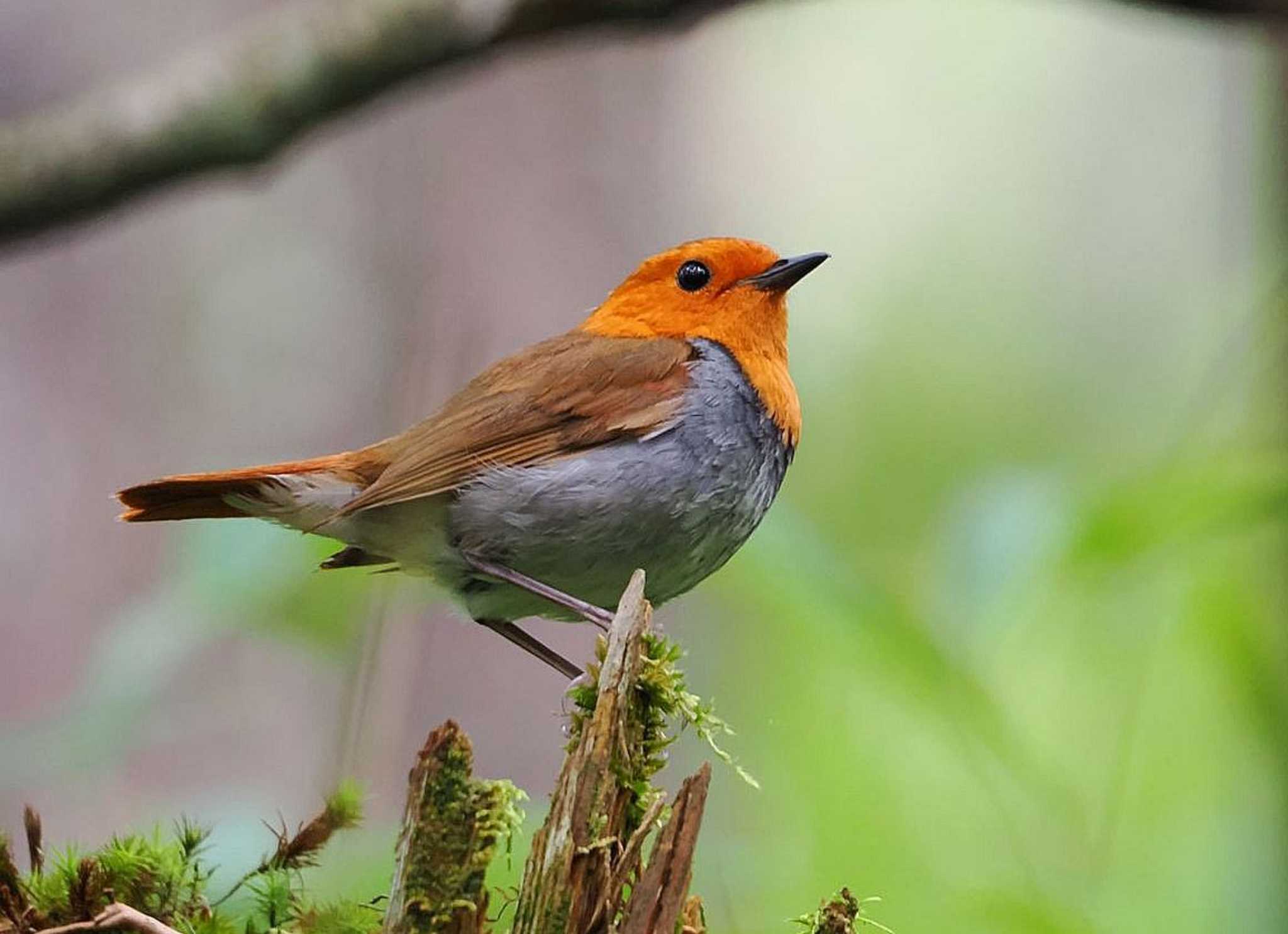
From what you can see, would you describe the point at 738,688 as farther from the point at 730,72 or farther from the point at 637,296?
the point at 730,72

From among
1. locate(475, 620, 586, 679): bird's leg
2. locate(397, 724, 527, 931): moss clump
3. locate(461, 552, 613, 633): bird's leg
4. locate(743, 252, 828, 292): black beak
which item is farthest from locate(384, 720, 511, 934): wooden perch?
locate(743, 252, 828, 292): black beak

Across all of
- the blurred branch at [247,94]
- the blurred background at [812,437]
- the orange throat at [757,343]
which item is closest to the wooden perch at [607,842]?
the blurred background at [812,437]

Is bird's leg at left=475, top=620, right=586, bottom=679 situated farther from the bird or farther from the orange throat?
the orange throat

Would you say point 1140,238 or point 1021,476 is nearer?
point 1021,476

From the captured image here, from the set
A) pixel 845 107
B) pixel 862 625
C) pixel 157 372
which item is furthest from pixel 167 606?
pixel 845 107

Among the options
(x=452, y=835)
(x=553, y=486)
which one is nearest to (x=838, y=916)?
(x=452, y=835)

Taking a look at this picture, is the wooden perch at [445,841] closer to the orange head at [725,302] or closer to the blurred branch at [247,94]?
the orange head at [725,302]

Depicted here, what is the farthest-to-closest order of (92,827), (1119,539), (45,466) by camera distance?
(45,466) → (92,827) → (1119,539)

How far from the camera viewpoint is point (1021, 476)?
10.7 feet

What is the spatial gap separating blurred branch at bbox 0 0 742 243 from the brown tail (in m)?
0.93

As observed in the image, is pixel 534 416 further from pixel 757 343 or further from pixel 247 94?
pixel 247 94

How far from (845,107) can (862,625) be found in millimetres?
8844

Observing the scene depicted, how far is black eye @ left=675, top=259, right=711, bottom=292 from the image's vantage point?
4.18 metres

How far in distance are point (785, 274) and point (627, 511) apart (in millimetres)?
923
